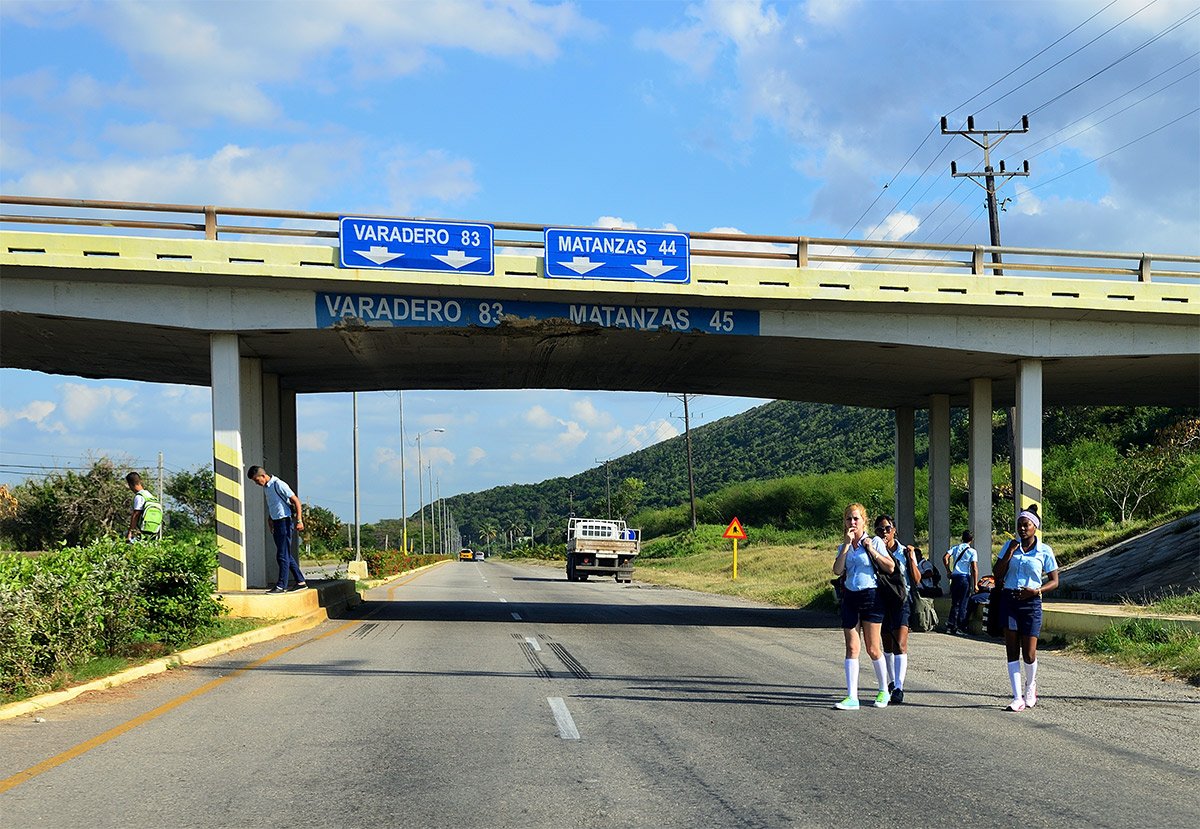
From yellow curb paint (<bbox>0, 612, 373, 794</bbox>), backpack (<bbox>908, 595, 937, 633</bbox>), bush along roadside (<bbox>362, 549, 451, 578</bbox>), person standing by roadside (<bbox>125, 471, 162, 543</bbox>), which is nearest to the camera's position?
yellow curb paint (<bbox>0, 612, 373, 794</bbox>)

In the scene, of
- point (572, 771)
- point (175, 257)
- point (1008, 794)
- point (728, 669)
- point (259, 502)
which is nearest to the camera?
point (1008, 794)

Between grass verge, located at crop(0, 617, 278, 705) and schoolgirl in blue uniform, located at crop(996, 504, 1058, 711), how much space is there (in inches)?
348

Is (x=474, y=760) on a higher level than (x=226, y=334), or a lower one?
lower

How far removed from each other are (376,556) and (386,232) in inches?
1412

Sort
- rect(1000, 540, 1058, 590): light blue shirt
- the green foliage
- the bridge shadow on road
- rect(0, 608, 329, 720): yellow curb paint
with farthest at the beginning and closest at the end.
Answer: the green foliage
the bridge shadow on road
rect(1000, 540, 1058, 590): light blue shirt
rect(0, 608, 329, 720): yellow curb paint

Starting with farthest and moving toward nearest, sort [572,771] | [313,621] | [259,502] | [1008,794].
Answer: [259,502]
[313,621]
[572,771]
[1008,794]

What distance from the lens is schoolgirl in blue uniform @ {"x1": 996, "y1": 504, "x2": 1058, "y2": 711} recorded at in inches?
417

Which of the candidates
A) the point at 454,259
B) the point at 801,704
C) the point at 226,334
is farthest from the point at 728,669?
the point at 226,334

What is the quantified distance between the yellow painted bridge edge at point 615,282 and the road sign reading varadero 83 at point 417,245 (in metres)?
0.16

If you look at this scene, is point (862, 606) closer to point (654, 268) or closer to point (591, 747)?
point (591, 747)

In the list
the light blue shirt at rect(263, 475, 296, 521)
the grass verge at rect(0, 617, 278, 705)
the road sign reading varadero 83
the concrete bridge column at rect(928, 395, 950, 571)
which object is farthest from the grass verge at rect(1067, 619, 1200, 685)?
the light blue shirt at rect(263, 475, 296, 521)

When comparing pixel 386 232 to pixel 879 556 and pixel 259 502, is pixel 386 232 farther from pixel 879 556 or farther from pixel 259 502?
pixel 879 556

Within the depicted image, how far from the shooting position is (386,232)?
58.5 feet

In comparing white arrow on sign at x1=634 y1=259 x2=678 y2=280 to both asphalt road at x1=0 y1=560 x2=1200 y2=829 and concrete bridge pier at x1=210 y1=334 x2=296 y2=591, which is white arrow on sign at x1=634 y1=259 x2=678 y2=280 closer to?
asphalt road at x1=0 y1=560 x2=1200 y2=829
